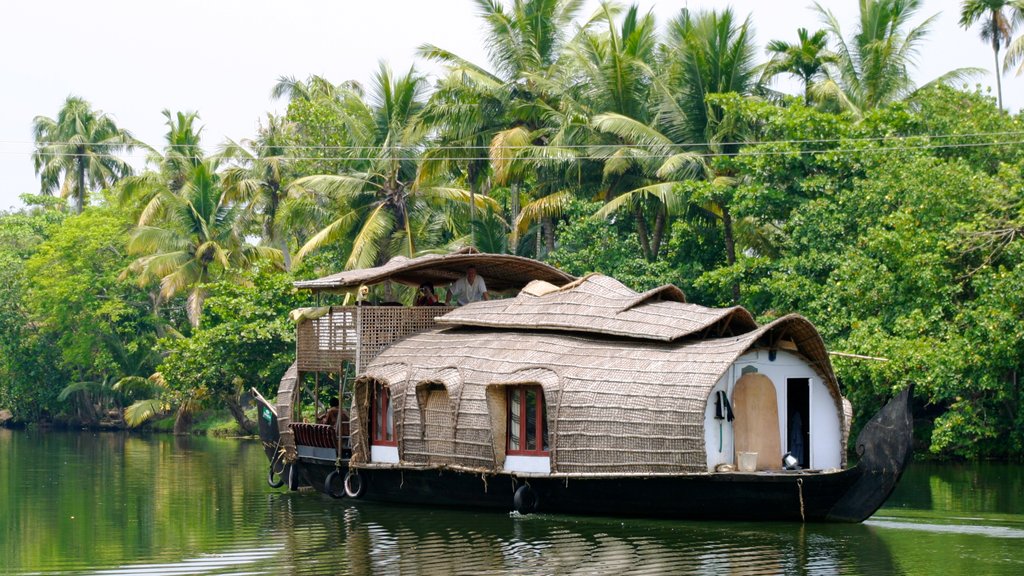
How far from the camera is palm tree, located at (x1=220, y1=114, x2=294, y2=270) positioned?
2933 centimetres

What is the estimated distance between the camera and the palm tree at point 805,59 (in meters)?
22.1

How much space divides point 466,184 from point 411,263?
39.4 feet

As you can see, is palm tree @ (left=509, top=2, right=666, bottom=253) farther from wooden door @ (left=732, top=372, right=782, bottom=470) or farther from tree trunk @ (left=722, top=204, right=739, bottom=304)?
wooden door @ (left=732, top=372, right=782, bottom=470)

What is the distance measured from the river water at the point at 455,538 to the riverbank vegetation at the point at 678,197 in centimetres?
259

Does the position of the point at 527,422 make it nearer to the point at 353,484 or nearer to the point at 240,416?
the point at 353,484

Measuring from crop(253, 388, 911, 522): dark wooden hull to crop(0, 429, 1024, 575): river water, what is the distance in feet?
0.44

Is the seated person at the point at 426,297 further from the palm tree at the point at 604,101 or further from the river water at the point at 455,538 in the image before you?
the palm tree at the point at 604,101

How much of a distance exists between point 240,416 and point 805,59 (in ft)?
46.3

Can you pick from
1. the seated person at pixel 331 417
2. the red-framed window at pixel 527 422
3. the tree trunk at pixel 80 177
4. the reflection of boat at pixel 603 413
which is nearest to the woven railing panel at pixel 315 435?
the reflection of boat at pixel 603 413

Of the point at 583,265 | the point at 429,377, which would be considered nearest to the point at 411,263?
the point at 429,377

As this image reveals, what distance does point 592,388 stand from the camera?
1180 centimetres

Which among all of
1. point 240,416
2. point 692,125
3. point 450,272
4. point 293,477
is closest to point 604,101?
point 692,125

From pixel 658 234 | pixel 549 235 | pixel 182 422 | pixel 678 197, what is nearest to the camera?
pixel 678 197

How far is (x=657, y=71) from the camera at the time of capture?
22.6 meters
